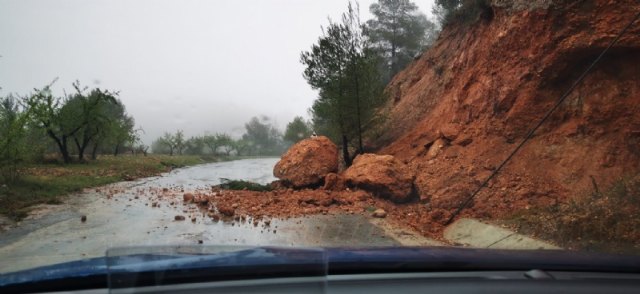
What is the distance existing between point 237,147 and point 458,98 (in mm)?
74003

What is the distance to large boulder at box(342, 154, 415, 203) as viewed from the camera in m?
12.5

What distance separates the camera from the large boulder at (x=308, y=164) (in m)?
14.9

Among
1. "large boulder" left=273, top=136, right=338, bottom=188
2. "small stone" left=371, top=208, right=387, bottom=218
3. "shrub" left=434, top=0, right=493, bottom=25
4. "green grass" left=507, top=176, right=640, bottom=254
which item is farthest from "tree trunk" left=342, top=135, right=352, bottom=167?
"green grass" left=507, top=176, right=640, bottom=254

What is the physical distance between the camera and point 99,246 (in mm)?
7203

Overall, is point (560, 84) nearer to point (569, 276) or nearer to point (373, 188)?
point (373, 188)

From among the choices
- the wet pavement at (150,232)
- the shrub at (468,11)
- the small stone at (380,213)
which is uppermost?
the shrub at (468,11)

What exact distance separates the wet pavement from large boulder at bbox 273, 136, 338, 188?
415 cm

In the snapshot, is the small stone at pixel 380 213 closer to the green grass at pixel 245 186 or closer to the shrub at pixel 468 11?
the green grass at pixel 245 186

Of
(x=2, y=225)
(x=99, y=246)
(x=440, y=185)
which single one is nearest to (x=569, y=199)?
(x=440, y=185)

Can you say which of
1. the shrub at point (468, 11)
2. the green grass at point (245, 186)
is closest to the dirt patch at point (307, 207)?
the green grass at point (245, 186)

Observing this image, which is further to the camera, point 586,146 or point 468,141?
point 468,141

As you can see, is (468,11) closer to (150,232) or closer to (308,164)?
A: (308,164)

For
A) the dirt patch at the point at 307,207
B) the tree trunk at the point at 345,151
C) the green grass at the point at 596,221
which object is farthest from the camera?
the tree trunk at the point at 345,151

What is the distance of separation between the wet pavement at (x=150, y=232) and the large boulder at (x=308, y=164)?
4.15 metres
